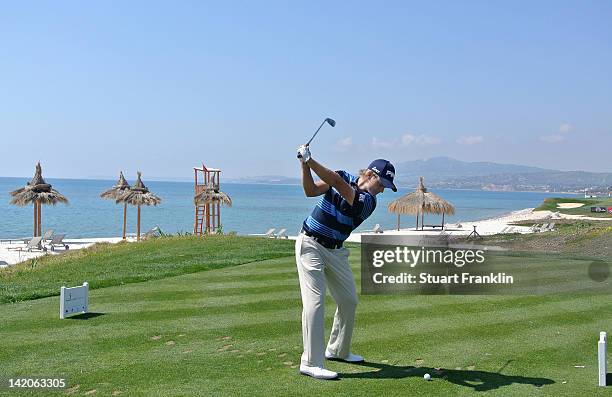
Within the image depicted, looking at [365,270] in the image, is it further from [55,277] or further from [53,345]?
[53,345]

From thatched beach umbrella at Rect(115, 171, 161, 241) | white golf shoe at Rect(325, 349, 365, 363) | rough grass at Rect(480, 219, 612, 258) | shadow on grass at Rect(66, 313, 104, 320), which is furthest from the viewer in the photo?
thatched beach umbrella at Rect(115, 171, 161, 241)

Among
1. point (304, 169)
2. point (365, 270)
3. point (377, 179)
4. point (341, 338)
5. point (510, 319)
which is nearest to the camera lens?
point (304, 169)

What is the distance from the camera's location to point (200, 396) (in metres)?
6.43

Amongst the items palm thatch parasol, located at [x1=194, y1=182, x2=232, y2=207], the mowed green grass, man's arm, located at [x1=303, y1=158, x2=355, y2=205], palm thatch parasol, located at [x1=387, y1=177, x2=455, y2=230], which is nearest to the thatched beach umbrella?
palm thatch parasol, located at [x1=194, y1=182, x2=232, y2=207]

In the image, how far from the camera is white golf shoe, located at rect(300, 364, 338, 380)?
6922mm

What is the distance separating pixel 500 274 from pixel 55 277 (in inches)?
382

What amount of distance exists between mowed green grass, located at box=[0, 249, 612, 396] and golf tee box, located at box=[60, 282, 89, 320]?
0.23 m

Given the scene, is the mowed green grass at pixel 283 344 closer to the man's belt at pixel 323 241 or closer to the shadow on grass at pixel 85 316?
the shadow on grass at pixel 85 316

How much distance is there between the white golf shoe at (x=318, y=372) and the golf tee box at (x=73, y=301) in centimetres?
438

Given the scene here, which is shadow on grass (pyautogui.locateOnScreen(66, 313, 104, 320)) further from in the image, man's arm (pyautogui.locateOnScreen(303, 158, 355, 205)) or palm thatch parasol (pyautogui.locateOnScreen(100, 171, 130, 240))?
palm thatch parasol (pyautogui.locateOnScreen(100, 171, 130, 240))

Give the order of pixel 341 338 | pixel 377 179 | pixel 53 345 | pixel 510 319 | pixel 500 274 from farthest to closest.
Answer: pixel 500 274, pixel 510 319, pixel 53 345, pixel 341 338, pixel 377 179

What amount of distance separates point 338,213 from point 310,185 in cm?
56

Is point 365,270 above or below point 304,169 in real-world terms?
below

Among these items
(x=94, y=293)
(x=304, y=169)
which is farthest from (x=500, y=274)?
(x=304, y=169)
